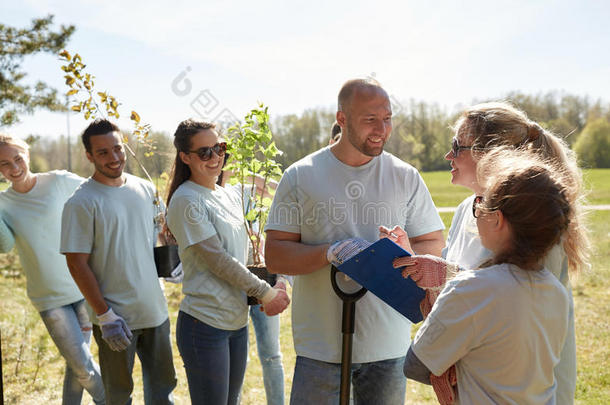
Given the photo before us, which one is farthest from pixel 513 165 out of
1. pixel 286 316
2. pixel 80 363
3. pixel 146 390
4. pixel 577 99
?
pixel 577 99

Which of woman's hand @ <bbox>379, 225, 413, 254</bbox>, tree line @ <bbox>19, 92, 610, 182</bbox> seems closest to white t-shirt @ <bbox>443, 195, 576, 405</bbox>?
A: woman's hand @ <bbox>379, 225, 413, 254</bbox>

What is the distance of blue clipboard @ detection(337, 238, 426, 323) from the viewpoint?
1.74 meters

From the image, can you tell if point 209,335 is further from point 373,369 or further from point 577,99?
point 577,99

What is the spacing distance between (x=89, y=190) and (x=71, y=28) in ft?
17.0

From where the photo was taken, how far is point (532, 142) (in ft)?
5.62

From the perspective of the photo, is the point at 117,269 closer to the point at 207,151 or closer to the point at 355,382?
the point at 207,151

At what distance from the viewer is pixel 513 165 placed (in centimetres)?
145

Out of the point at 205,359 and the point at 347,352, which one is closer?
the point at 347,352

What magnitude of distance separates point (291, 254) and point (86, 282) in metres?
1.17

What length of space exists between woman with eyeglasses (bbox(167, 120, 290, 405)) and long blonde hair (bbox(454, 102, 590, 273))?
1.25 metres

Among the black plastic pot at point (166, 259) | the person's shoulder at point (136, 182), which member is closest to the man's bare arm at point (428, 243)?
the black plastic pot at point (166, 259)

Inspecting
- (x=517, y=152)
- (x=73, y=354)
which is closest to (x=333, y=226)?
(x=517, y=152)

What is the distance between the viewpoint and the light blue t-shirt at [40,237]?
3.20 m

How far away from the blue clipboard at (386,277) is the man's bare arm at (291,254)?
0.16 metres
